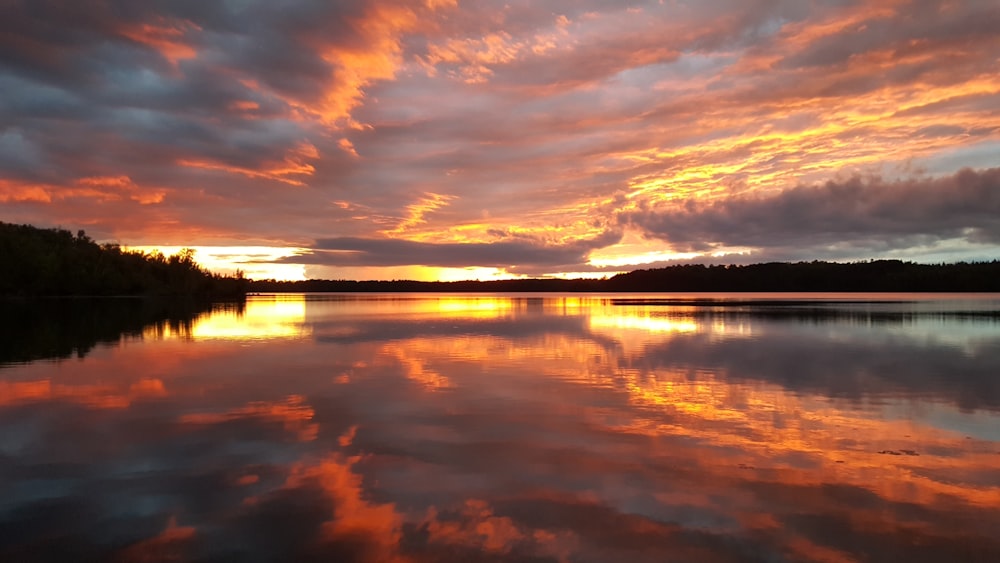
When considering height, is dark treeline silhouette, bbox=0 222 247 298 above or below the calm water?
above

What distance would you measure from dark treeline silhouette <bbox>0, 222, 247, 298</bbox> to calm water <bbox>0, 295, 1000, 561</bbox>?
87493 mm

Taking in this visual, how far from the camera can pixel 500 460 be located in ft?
30.4

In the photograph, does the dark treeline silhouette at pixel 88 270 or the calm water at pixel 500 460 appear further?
the dark treeline silhouette at pixel 88 270

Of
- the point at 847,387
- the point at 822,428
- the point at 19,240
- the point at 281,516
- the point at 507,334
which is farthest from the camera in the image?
the point at 19,240

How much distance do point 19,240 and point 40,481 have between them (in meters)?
106

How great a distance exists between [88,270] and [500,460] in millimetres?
112935

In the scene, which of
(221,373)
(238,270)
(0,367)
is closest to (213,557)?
(221,373)

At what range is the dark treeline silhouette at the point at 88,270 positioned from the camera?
89.9m

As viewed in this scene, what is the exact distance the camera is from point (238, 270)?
397ft

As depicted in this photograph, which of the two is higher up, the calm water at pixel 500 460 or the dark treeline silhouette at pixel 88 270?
the dark treeline silhouette at pixel 88 270

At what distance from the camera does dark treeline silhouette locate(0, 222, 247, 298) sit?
89.9 meters

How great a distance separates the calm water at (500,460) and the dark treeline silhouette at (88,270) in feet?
287

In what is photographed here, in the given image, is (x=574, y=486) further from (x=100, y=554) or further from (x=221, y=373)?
(x=221, y=373)

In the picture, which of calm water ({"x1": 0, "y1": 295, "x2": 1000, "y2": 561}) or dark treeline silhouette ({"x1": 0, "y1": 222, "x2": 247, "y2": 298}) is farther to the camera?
dark treeline silhouette ({"x1": 0, "y1": 222, "x2": 247, "y2": 298})
